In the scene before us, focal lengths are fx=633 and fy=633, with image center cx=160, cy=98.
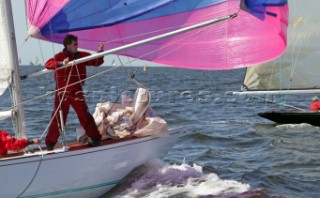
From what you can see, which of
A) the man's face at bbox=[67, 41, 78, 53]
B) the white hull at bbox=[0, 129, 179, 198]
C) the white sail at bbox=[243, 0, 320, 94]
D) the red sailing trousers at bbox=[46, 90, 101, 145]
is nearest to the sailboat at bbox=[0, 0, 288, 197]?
the white hull at bbox=[0, 129, 179, 198]

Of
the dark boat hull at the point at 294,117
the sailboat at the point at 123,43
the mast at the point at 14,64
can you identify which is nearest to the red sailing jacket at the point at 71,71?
the sailboat at the point at 123,43

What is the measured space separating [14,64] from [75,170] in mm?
1755

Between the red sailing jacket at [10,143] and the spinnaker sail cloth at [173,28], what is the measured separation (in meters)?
1.68

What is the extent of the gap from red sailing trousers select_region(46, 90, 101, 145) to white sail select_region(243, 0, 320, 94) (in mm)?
12096

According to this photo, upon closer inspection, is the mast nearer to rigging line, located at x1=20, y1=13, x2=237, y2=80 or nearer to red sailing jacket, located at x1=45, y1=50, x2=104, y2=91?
red sailing jacket, located at x1=45, y1=50, x2=104, y2=91

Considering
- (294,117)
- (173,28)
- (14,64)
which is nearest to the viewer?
(14,64)

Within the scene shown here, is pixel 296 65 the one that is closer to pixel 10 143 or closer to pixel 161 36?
pixel 161 36

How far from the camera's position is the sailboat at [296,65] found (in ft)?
67.9

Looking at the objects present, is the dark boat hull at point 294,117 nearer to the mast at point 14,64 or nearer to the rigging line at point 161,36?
the rigging line at point 161,36

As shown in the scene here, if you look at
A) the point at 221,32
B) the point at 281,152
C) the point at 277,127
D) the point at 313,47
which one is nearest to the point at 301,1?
the point at 313,47

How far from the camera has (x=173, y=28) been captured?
9703 mm

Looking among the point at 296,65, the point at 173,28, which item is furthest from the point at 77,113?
the point at 296,65

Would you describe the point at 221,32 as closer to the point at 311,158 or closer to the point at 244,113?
the point at 311,158

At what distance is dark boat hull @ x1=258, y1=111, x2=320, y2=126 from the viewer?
18578 mm
